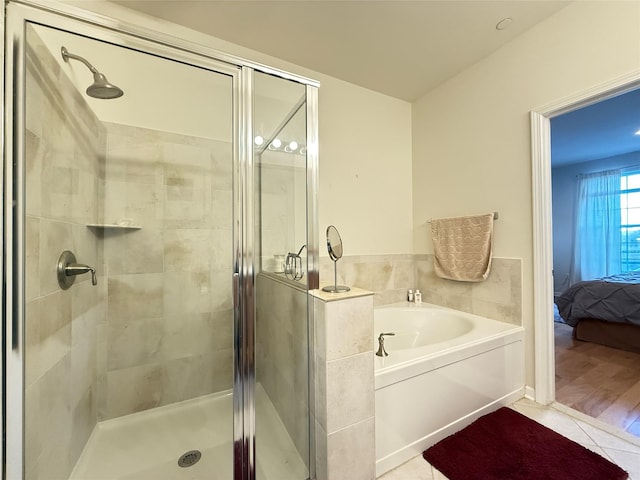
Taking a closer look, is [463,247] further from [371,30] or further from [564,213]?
[564,213]

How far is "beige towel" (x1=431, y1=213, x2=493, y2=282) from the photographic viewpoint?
6.84 feet

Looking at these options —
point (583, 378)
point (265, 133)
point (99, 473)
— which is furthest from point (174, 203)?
point (583, 378)

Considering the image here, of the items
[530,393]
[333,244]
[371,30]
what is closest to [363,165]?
[371,30]

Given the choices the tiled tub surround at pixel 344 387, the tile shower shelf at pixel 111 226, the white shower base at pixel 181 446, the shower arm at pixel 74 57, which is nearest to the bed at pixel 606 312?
the tiled tub surround at pixel 344 387

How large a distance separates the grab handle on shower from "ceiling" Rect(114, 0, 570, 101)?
158 cm

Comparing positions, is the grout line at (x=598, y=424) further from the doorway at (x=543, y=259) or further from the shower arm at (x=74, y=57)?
the shower arm at (x=74, y=57)

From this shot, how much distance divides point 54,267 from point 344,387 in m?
1.41

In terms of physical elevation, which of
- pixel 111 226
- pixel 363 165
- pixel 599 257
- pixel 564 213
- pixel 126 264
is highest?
pixel 363 165

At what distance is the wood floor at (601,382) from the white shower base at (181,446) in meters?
1.90

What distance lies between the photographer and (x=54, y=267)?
1.19 metres

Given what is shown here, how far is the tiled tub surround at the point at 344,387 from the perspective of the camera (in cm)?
115

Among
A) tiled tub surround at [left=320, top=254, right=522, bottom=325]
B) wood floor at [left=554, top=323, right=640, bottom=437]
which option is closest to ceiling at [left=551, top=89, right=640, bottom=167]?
tiled tub surround at [left=320, top=254, right=522, bottom=325]

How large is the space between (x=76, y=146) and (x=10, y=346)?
102cm

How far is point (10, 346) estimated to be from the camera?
908 millimetres
